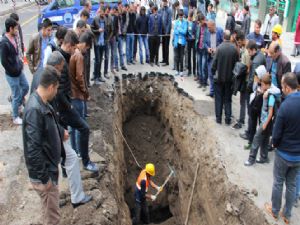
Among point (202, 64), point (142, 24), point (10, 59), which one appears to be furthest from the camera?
point (142, 24)

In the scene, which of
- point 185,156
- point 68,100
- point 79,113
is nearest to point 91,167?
point 79,113

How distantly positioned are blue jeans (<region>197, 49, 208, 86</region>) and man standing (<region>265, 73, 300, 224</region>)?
5.39m

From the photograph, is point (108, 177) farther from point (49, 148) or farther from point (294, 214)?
point (294, 214)

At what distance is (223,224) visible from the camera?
6562mm

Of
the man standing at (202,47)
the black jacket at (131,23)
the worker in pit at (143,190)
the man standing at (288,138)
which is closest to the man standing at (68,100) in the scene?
the worker in pit at (143,190)

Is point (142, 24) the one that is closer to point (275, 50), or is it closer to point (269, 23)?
point (269, 23)

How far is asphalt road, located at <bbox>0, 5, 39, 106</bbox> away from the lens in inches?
414

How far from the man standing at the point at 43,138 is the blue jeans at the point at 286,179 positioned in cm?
331

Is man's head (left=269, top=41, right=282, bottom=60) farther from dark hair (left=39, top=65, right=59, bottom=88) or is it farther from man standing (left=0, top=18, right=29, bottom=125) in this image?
man standing (left=0, top=18, right=29, bottom=125)

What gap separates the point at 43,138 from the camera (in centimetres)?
413

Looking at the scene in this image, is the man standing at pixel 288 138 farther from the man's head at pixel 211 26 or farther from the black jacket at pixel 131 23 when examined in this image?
the black jacket at pixel 131 23

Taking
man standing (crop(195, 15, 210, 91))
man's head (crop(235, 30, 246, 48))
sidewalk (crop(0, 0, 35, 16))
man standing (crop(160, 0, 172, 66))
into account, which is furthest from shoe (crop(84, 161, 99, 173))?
sidewalk (crop(0, 0, 35, 16))

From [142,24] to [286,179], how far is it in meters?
8.62

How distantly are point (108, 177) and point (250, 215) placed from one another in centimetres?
274
